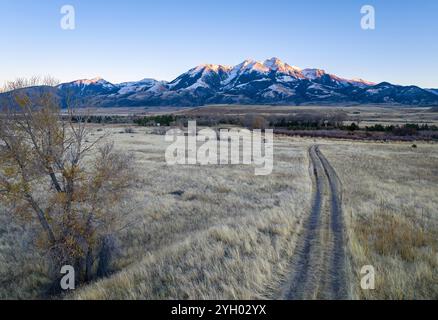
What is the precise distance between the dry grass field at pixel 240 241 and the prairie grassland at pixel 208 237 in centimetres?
4

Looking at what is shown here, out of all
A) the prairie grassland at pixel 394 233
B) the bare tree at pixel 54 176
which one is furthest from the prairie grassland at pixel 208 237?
the prairie grassland at pixel 394 233

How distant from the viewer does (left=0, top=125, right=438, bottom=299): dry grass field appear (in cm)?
752

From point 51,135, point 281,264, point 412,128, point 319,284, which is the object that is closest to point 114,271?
point 51,135

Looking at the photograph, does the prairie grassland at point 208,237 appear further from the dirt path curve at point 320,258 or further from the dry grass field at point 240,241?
the dirt path curve at point 320,258

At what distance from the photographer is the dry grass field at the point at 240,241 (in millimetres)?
7523

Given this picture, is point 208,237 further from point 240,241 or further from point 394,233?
point 394,233

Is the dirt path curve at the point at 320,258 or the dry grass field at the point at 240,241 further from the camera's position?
the dry grass field at the point at 240,241

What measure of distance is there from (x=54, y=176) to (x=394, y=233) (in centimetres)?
1221

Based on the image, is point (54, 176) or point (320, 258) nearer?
point (320, 258)

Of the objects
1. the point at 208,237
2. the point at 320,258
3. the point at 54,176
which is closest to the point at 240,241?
the point at 208,237

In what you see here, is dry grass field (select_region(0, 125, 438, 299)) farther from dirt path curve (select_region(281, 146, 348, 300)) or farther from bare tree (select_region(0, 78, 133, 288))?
bare tree (select_region(0, 78, 133, 288))

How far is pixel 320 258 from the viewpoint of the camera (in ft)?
29.1
